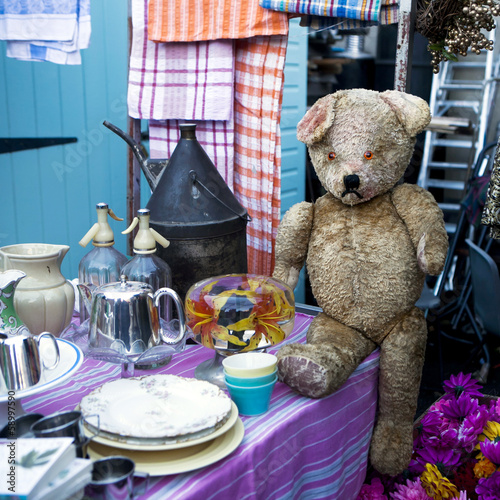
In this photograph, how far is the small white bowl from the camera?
3.11 feet

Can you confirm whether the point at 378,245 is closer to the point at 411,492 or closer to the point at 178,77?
the point at 411,492

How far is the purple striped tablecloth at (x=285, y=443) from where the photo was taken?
0.83m

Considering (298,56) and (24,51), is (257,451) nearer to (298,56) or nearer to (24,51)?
(24,51)

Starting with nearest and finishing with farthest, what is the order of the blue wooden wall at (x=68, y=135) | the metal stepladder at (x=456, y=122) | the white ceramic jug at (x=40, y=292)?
the white ceramic jug at (x=40, y=292) < the blue wooden wall at (x=68, y=135) < the metal stepladder at (x=456, y=122)

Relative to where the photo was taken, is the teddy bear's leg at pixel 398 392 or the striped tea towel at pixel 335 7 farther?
the striped tea towel at pixel 335 7

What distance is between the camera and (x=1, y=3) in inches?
74.2

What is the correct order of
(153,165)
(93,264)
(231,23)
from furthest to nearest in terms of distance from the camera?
1. (231,23)
2. (153,165)
3. (93,264)

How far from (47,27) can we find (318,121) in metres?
1.15

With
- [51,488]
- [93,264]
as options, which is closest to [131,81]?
[93,264]

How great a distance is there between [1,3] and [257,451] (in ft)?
5.57

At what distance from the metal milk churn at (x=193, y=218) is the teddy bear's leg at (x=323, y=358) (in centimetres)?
30

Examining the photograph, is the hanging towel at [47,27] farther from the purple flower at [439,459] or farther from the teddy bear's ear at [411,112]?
the purple flower at [439,459]
